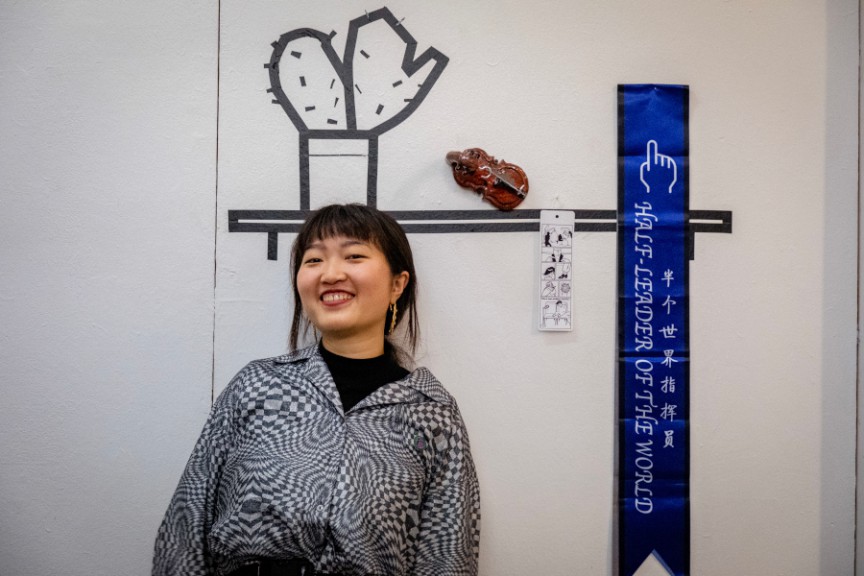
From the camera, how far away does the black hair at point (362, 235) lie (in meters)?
1.32

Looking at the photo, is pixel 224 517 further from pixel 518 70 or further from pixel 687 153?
pixel 687 153

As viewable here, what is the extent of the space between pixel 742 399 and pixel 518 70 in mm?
1065

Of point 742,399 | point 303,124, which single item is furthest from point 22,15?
point 742,399

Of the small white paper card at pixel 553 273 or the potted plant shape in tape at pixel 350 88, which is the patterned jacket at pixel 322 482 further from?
the potted plant shape in tape at pixel 350 88

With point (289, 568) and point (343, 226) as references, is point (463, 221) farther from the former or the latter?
point (289, 568)

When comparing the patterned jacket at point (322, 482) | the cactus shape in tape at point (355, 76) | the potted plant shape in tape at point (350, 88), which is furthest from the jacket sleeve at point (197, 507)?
the cactus shape in tape at point (355, 76)

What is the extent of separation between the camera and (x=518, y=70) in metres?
1.52

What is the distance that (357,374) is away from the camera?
4.29ft

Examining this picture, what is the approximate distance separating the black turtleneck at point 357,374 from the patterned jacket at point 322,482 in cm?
4

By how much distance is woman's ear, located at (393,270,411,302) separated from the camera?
4.52 feet

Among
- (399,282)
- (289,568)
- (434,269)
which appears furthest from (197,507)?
(434,269)

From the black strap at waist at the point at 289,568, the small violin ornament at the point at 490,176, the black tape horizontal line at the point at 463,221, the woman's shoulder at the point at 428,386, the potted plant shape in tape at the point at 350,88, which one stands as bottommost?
the black strap at waist at the point at 289,568

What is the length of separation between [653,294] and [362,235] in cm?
79

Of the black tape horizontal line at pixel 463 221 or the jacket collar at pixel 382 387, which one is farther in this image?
the black tape horizontal line at pixel 463 221
